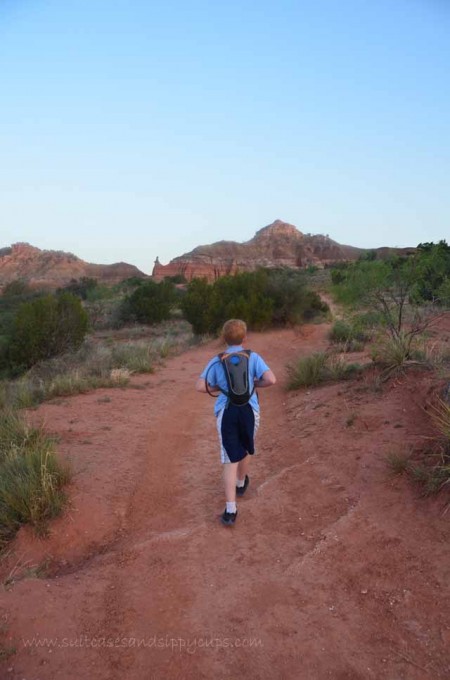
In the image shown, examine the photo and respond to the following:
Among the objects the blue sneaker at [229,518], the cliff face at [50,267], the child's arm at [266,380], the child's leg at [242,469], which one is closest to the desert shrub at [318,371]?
the child's leg at [242,469]

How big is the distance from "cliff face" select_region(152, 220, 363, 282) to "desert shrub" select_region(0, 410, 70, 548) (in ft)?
236

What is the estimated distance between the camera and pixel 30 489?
15.6ft

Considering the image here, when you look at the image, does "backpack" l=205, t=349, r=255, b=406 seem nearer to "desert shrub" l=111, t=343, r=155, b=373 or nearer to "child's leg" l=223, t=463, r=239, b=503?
"child's leg" l=223, t=463, r=239, b=503

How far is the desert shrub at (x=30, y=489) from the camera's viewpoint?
4664 millimetres

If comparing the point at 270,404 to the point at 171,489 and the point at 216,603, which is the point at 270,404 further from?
the point at 216,603

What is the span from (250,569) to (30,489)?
2.22 m

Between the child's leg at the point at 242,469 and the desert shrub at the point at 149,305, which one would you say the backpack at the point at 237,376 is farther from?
the desert shrub at the point at 149,305

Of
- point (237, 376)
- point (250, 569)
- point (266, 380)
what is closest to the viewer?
point (250, 569)

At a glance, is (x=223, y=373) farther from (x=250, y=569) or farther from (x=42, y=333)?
(x=42, y=333)

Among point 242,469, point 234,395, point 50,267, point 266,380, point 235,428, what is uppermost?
point 50,267

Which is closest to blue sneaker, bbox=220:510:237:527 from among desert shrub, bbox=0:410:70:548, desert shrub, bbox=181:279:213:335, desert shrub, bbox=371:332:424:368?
desert shrub, bbox=0:410:70:548

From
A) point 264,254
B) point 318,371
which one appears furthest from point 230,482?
point 264,254

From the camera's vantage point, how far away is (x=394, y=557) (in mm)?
3918

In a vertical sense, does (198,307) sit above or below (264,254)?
below
